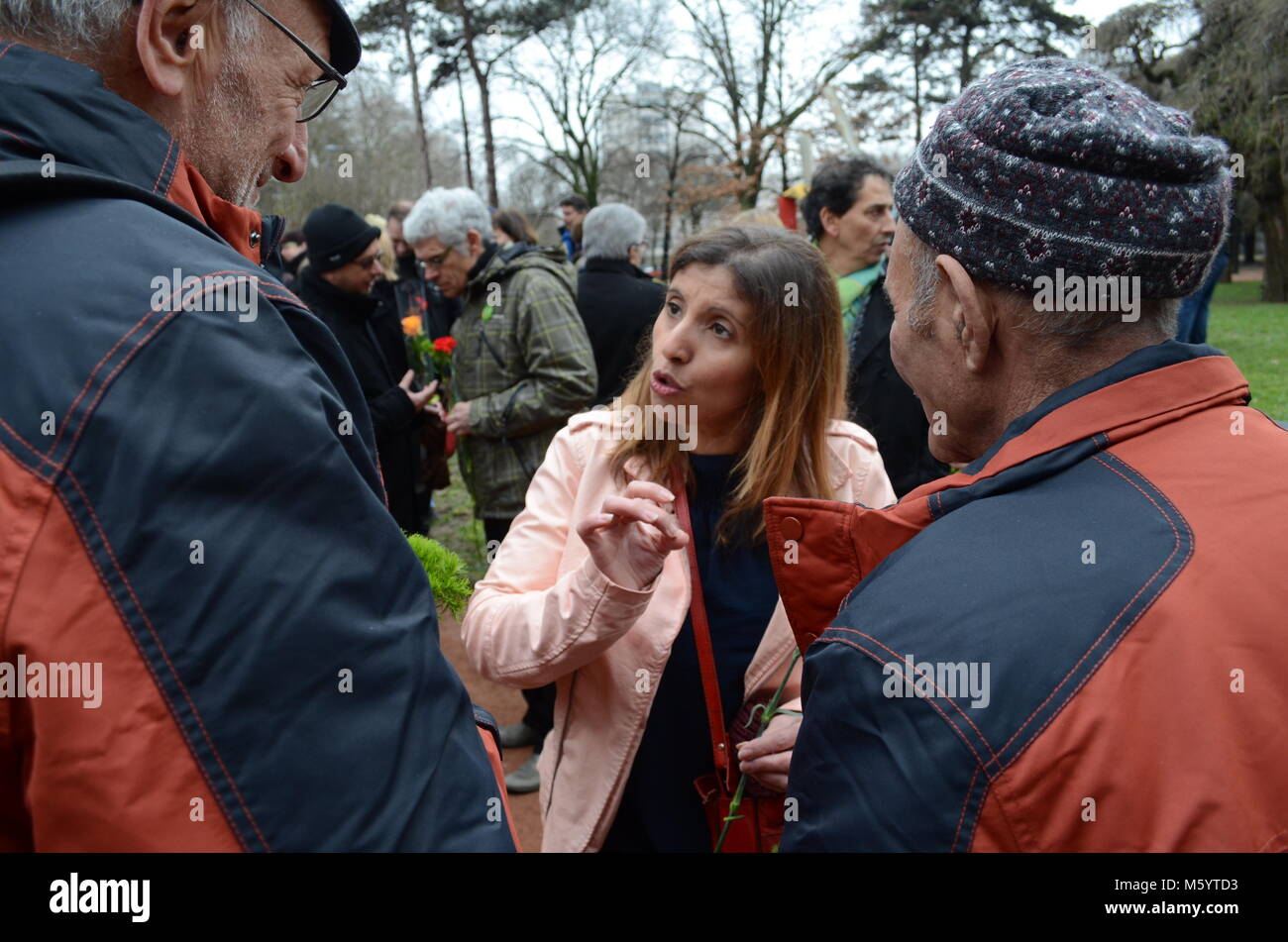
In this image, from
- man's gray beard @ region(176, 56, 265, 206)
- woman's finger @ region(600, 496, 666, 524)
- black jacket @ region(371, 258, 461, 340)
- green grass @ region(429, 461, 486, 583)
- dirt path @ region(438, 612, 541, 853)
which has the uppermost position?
black jacket @ region(371, 258, 461, 340)

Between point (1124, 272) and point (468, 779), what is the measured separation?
1.01 meters

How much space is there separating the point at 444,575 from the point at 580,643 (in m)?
0.31

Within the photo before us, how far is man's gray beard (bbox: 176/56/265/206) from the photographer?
4.29 ft

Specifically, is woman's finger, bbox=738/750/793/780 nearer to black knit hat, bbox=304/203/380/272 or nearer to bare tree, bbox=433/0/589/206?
black knit hat, bbox=304/203/380/272

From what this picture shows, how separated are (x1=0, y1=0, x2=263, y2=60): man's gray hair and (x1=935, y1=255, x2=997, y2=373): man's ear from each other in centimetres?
111

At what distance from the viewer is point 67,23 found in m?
1.15

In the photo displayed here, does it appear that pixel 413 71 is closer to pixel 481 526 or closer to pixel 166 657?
pixel 481 526

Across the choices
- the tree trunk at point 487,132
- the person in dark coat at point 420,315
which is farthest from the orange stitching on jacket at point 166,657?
the tree trunk at point 487,132

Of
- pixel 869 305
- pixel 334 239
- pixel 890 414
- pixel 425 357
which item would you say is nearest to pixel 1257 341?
pixel 869 305

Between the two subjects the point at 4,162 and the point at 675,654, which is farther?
the point at 675,654

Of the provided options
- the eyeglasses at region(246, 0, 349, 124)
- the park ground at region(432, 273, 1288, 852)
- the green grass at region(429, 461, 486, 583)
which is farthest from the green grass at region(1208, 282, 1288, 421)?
the eyeglasses at region(246, 0, 349, 124)

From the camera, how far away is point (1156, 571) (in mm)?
1072

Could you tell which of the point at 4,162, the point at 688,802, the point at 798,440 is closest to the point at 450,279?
the point at 798,440
